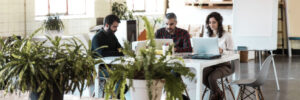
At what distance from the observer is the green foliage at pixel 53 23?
8.51 meters

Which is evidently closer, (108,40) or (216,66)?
(108,40)

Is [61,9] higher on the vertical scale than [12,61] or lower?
higher

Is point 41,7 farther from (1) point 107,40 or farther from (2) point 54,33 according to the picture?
(1) point 107,40

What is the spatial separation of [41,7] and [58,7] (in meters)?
0.53

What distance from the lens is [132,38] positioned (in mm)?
10062

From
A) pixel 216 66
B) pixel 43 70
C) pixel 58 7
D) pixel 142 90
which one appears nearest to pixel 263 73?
pixel 216 66

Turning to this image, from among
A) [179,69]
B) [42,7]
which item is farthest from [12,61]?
[42,7]

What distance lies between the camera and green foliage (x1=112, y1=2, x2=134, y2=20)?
10689 mm

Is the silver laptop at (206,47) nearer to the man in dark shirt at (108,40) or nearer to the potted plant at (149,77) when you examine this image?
the man in dark shirt at (108,40)

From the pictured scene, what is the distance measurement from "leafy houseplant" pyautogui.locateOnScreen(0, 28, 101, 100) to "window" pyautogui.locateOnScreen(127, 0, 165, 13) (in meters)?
10.1

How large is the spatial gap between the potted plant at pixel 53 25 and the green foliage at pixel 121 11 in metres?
2.13

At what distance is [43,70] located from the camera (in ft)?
7.06

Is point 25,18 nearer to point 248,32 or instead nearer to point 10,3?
point 10,3

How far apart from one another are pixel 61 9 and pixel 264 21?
4.09 metres
